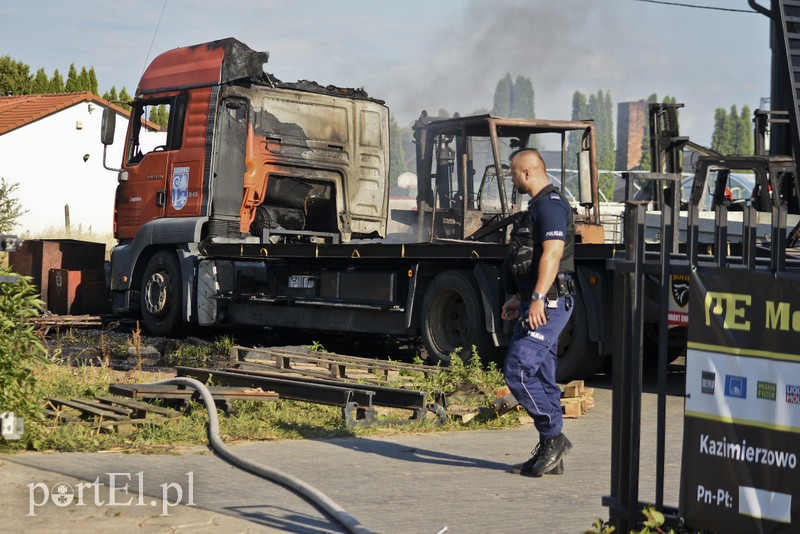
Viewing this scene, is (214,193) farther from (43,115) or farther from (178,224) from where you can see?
(43,115)

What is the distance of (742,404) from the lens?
409cm

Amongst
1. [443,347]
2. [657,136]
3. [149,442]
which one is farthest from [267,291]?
[149,442]

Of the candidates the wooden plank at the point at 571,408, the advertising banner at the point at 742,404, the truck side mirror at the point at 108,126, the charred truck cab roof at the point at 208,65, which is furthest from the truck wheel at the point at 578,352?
the truck side mirror at the point at 108,126

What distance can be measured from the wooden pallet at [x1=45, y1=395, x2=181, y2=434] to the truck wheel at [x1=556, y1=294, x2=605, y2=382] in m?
4.31

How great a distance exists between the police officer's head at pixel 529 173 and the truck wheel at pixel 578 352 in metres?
4.36

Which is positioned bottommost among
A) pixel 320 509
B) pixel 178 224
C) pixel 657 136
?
pixel 320 509

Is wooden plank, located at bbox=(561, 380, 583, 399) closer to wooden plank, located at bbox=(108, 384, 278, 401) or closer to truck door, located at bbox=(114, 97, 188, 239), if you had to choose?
wooden plank, located at bbox=(108, 384, 278, 401)

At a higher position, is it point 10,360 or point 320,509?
point 10,360

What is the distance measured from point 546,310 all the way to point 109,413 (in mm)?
3250

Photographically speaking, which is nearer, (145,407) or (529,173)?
(529,173)

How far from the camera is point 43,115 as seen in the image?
155 feet

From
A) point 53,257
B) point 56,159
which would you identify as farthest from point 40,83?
point 53,257

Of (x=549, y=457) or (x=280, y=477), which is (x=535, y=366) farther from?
(x=280, y=477)

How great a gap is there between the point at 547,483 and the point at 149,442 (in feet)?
8.67
